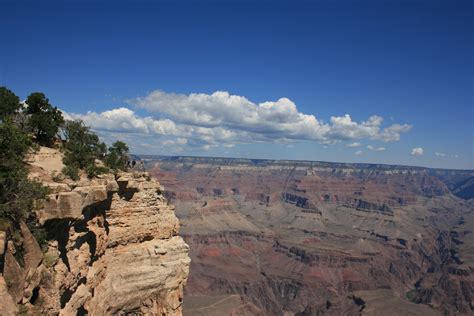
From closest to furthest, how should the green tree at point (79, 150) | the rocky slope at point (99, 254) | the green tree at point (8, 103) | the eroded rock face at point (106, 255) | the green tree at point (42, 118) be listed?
1. the rocky slope at point (99, 254)
2. the eroded rock face at point (106, 255)
3. the green tree at point (79, 150)
4. the green tree at point (42, 118)
5. the green tree at point (8, 103)

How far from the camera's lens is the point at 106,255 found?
18.8 m

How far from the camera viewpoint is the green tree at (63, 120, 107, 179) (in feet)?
57.2

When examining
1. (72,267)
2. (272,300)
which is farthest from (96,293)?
(272,300)

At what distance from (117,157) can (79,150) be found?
432cm

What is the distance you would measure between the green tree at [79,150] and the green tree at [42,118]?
31.6 inches

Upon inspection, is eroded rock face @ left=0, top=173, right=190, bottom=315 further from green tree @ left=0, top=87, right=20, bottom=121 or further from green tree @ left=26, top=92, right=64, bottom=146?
green tree @ left=0, top=87, right=20, bottom=121

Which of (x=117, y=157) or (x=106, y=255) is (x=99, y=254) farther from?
(x=117, y=157)

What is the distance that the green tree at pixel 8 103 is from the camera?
798 inches

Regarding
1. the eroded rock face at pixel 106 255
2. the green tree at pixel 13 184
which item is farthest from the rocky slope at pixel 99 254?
the green tree at pixel 13 184

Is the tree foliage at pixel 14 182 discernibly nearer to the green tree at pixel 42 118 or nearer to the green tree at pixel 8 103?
the green tree at pixel 42 118

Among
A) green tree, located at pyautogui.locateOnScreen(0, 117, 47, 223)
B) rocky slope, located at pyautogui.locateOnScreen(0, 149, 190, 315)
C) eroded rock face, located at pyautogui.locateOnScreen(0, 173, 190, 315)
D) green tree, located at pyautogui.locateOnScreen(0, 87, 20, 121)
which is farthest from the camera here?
green tree, located at pyautogui.locateOnScreen(0, 87, 20, 121)

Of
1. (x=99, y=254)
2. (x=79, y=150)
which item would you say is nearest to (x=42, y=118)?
→ (x=79, y=150)

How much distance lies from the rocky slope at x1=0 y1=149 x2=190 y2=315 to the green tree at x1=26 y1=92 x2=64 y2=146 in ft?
9.54

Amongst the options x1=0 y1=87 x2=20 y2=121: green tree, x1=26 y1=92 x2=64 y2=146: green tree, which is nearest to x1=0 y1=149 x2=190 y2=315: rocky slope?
x1=26 y1=92 x2=64 y2=146: green tree
